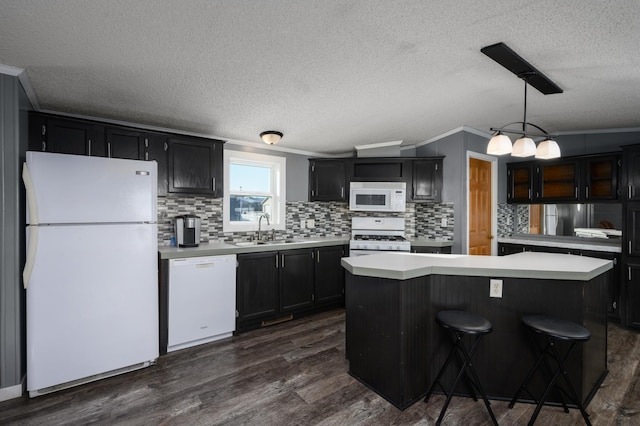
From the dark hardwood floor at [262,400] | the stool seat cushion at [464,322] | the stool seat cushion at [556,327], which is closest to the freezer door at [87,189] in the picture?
the dark hardwood floor at [262,400]

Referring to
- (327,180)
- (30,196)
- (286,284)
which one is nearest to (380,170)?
(327,180)

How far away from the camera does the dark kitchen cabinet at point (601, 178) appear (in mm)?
3822

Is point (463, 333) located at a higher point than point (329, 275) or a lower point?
higher

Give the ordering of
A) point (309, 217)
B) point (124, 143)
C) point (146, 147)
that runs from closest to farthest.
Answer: point (124, 143) < point (146, 147) < point (309, 217)

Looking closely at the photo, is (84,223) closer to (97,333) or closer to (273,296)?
(97,333)

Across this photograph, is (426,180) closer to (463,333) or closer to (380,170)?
(380,170)

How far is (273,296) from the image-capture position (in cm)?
353

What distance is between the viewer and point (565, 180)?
169 inches

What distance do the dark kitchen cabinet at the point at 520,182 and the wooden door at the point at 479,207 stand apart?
0.37 metres

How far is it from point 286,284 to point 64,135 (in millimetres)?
2545

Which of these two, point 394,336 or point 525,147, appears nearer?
point 394,336

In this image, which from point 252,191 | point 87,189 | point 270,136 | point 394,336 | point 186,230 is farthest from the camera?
point 252,191

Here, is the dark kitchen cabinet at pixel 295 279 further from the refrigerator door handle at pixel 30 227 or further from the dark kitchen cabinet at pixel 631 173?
the dark kitchen cabinet at pixel 631 173

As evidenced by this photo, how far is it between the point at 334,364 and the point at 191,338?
1.40 meters
